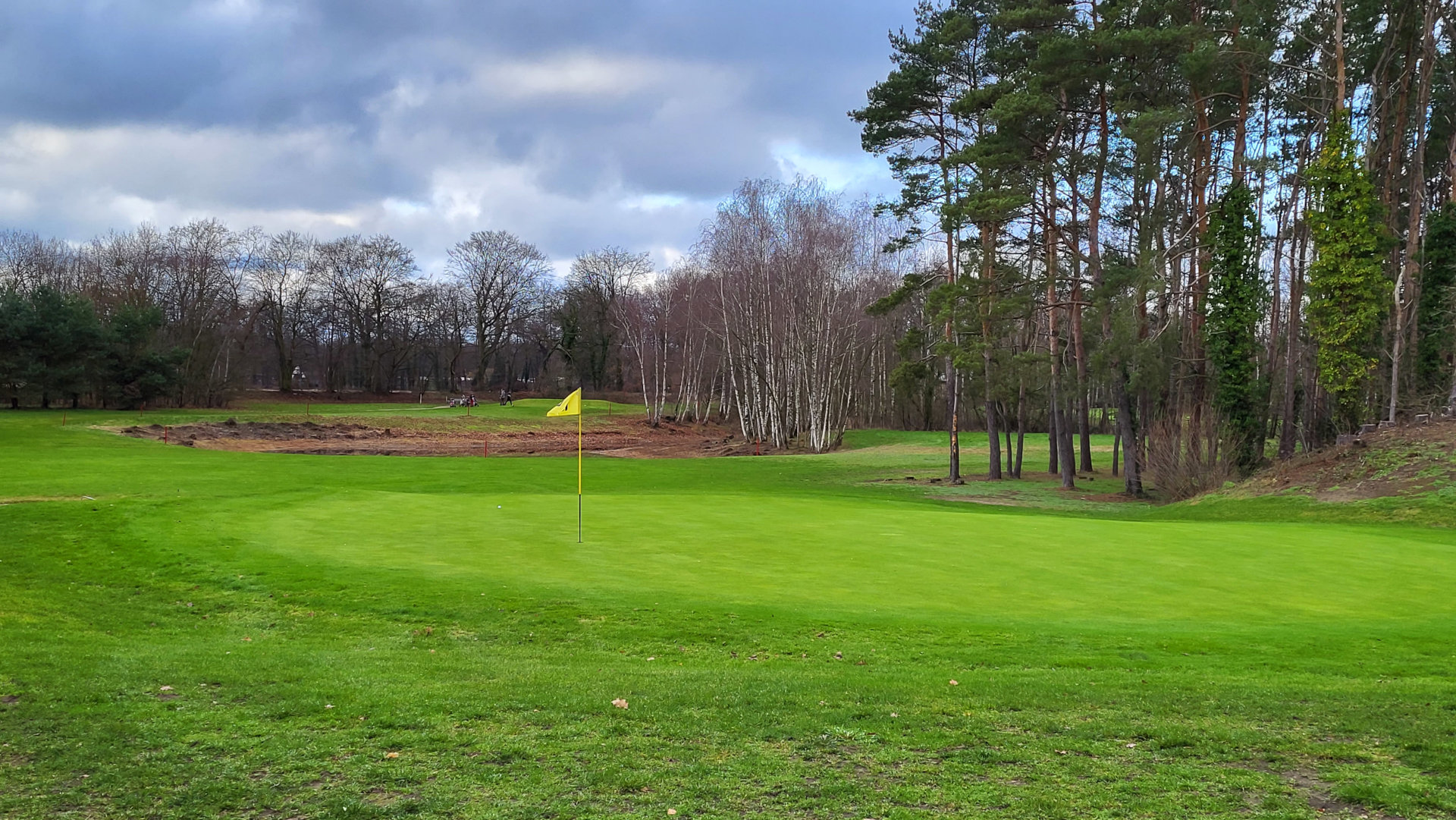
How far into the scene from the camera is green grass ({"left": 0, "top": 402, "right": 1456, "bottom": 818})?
4.82m

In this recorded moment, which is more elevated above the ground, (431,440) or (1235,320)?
(1235,320)

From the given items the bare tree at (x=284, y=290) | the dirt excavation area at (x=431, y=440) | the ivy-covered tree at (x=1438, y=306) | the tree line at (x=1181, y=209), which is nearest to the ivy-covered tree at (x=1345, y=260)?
the tree line at (x=1181, y=209)

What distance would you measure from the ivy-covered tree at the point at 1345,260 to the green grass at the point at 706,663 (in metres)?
9.52

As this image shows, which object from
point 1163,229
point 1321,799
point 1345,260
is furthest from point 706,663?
point 1163,229

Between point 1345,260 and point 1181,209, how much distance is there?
25.0 ft

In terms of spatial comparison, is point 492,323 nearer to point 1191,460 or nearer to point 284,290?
point 284,290

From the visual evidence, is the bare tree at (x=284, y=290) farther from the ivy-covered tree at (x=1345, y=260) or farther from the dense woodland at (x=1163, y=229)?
the ivy-covered tree at (x=1345, y=260)

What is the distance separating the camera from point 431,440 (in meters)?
54.1

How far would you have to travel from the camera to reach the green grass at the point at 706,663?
4.82 meters

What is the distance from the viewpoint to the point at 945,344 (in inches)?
1185

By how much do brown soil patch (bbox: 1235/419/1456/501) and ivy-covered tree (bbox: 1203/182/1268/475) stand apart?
1.66m

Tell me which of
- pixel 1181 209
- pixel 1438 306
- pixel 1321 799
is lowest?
pixel 1321 799

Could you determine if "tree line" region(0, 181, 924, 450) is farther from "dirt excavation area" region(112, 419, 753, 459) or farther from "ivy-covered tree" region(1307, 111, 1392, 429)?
"ivy-covered tree" region(1307, 111, 1392, 429)

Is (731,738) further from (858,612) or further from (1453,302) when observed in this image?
(1453,302)
